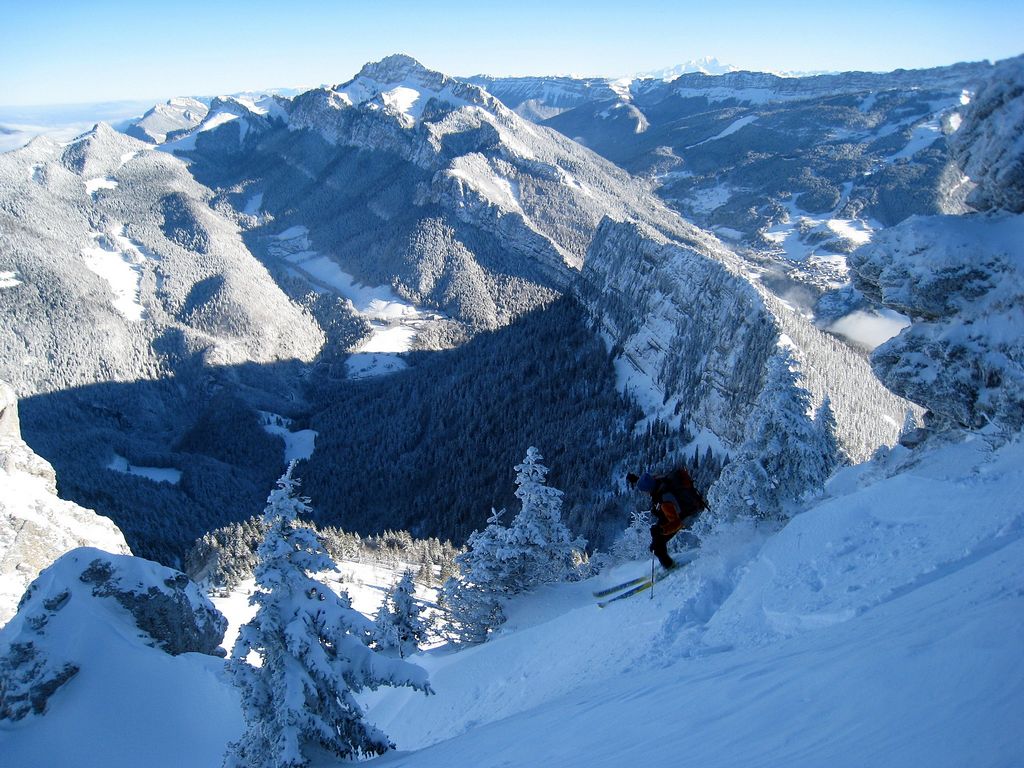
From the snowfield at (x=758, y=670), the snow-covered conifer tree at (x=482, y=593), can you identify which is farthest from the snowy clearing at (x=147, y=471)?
the snowfield at (x=758, y=670)

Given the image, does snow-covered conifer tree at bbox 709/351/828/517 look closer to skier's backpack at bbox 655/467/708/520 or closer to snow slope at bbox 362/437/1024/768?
snow slope at bbox 362/437/1024/768

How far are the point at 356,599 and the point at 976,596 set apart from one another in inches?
1682

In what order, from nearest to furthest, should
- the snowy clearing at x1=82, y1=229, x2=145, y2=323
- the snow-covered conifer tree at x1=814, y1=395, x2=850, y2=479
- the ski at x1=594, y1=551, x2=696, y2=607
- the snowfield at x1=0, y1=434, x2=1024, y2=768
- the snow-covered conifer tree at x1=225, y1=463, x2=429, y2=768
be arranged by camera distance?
the snowfield at x1=0, y1=434, x2=1024, y2=768 < the snow-covered conifer tree at x1=225, y1=463, x2=429, y2=768 < the ski at x1=594, y1=551, x2=696, y2=607 < the snow-covered conifer tree at x1=814, y1=395, x2=850, y2=479 < the snowy clearing at x1=82, y1=229, x2=145, y2=323

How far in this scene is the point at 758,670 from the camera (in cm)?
878

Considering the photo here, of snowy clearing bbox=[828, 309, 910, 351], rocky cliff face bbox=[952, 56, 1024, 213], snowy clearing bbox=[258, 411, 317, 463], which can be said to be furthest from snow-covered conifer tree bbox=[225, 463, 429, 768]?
snowy clearing bbox=[828, 309, 910, 351]

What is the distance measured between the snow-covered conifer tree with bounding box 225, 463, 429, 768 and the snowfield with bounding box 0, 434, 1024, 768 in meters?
1.81

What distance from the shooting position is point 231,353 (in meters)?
130

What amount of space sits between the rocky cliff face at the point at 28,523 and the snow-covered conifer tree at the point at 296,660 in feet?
→ 71.3

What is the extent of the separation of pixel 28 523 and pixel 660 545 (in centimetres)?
3488

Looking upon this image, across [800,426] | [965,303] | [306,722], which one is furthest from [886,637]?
[800,426]

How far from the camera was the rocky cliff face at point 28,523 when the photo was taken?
30.6 m

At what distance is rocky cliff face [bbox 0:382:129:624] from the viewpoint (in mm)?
30594

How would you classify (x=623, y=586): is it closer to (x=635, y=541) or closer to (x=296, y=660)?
(x=296, y=660)

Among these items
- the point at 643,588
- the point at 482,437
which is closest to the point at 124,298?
the point at 482,437
